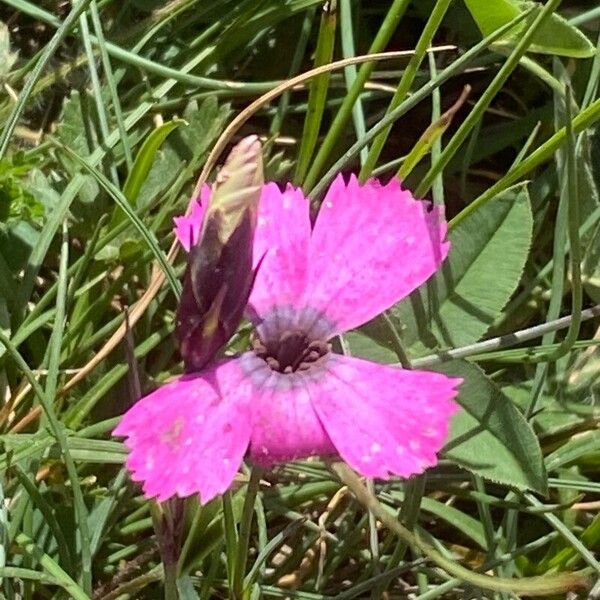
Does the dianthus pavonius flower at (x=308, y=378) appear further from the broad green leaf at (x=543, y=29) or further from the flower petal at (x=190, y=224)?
the broad green leaf at (x=543, y=29)

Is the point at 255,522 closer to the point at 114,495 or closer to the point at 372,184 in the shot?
the point at 114,495

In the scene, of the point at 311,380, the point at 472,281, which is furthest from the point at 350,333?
the point at 311,380

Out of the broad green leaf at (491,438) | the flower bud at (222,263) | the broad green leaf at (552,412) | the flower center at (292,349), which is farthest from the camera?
the broad green leaf at (552,412)

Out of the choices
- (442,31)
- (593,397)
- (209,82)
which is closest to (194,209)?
(209,82)

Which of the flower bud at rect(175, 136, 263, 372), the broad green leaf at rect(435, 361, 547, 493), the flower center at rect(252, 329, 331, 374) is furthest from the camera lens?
the broad green leaf at rect(435, 361, 547, 493)

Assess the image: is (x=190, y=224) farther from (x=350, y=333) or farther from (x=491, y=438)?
(x=491, y=438)

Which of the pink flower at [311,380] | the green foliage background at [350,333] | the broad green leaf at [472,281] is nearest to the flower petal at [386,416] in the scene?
the pink flower at [311,380]

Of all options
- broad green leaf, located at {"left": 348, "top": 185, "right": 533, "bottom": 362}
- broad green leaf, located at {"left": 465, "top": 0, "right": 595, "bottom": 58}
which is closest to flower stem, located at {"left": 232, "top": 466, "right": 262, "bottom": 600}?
broad green leaf, located at {"left": 348, "top": 185, "right": 533, "bottom": 362}

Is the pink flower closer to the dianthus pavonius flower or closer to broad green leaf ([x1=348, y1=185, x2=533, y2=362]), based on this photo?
the dianthus pavonius flower
